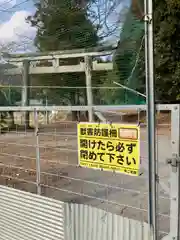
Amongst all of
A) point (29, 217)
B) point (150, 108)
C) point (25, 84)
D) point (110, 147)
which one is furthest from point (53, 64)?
point (150, 108)

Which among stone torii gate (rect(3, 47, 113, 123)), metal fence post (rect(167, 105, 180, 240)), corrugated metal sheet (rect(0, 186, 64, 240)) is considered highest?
stone torii gate (rect(3, 47, 113, 123))

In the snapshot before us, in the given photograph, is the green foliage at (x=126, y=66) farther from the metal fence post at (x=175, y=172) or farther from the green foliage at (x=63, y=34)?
the metal fence post at (x=175, y=172)

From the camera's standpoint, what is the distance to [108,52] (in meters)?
6.15

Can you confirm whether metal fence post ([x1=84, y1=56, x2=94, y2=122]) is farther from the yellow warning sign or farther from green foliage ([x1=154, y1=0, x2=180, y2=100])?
green foliage ([x1=154, y1=0, x2=180, y2=100])

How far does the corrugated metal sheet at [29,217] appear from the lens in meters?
2.76

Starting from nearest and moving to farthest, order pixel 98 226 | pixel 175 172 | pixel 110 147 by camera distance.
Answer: pixel 175 172 → pixel 110 147 → pixel 98 226

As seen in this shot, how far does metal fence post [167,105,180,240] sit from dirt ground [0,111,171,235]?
20 centimetres

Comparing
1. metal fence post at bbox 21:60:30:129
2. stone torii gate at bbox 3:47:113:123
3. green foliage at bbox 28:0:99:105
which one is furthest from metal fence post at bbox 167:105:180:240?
green foliage at bbox 28:0:99:105

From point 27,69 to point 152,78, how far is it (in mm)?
4093

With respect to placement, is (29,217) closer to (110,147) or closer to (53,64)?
(110,147)

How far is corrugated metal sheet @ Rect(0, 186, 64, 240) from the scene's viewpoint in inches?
109

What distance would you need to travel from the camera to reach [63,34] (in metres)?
6.43

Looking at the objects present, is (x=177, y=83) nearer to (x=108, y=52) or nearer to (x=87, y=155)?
(x=108, y=52)

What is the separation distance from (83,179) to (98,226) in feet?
4.96
